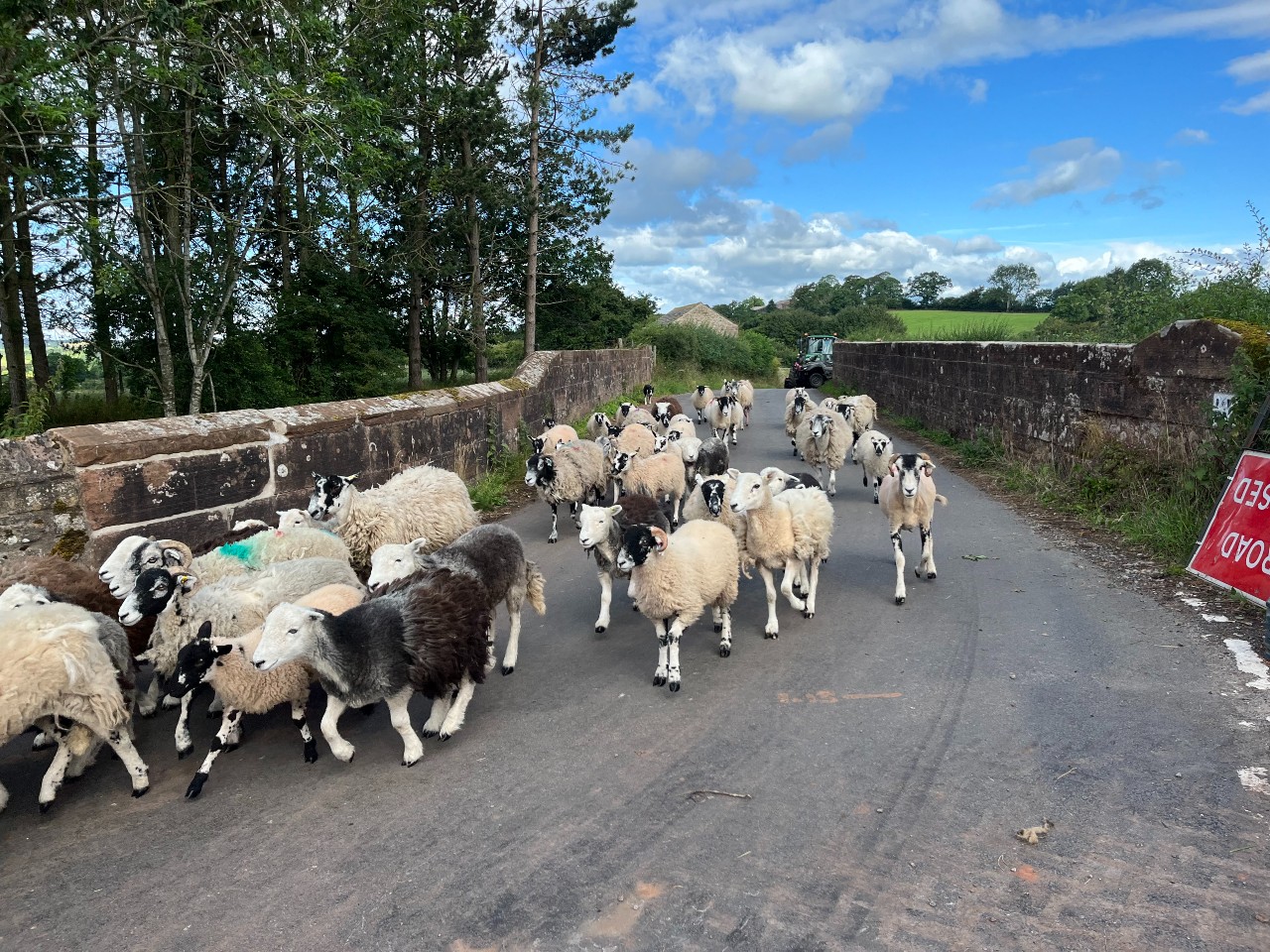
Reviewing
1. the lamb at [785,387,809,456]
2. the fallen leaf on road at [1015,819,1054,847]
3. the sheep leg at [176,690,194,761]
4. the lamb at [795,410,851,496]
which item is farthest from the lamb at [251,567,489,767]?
the lamb at [785,387,809,456]

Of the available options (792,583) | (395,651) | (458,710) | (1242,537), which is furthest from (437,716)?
(1242,537)

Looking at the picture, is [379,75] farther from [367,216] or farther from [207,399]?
[207,399]

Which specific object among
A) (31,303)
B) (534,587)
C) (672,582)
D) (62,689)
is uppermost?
(31,303)

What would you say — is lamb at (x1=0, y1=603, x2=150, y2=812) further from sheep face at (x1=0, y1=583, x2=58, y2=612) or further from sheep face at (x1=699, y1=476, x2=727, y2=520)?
sheep face at (x1=699, y1=476, x2=727, y2=520)

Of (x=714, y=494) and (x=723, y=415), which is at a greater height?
(x=714, y=494)

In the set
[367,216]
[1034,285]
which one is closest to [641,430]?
[367,216]

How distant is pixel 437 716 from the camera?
15.0 feet

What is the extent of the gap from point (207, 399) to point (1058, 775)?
20241 millimetres

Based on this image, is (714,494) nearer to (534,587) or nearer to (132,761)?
(534,587)

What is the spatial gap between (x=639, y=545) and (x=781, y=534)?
1.64 m

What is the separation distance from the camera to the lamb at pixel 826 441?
11578 millimetres

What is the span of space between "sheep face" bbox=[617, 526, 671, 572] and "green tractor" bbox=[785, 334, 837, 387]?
28.5 m

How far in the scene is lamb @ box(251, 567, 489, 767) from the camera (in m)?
4.01

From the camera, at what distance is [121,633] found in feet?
14.7
